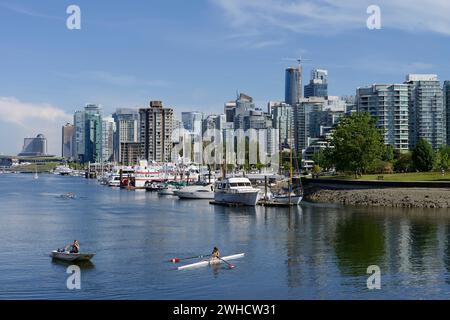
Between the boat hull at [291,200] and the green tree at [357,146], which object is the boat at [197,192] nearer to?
the boat hull at [291,200]

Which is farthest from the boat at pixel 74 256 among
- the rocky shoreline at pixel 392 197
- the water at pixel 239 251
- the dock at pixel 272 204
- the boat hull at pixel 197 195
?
the boat hull at pixel 197 195

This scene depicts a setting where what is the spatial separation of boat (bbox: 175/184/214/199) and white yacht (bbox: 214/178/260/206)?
15394 mm

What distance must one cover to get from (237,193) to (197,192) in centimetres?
2441

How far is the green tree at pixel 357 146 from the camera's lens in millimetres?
140250

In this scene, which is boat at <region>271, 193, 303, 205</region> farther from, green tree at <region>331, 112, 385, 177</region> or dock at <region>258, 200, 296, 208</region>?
green tree at <region>331, 112, 385, 177</region>

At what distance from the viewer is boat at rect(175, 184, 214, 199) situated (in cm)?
13062

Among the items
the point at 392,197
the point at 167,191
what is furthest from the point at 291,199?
the point at 167,191

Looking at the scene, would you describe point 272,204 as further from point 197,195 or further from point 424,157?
point 424,157

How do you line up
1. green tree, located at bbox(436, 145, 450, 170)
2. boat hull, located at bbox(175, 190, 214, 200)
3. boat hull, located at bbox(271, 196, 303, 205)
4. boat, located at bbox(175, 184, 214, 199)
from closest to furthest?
boat hull, located at bbox(271, 196, 303, 205) < boat hull, located at bbox(175, 190, 214, 200) < boat, located at bbox(175, 184, 214, 199) < green tree, located at bbox(436, 145, 450, 170)

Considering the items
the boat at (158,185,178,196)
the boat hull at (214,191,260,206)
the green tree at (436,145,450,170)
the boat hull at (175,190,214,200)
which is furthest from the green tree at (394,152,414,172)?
the boat hull at (214,191,260,206)

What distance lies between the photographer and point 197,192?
131375mm
